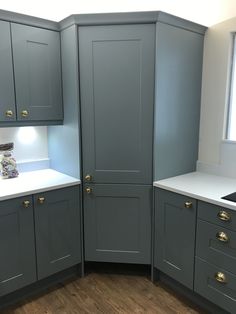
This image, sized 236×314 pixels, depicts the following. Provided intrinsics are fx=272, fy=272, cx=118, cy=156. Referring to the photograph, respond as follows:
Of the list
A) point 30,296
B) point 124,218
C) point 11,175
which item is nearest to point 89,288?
point 30,296

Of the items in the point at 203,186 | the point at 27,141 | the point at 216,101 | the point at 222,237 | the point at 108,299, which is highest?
the point at 216,101

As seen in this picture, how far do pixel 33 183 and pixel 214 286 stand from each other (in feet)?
4.87

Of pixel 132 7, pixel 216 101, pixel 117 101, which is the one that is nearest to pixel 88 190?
pixel 117 101

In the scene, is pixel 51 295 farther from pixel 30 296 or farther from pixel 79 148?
pixel 79 148

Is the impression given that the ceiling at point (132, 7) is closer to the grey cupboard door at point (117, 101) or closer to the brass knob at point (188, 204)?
the grey cupboard door at point (117, 101)

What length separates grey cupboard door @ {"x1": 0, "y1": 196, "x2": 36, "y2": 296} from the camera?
1854 mm

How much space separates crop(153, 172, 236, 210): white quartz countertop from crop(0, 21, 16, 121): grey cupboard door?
4.02 feet

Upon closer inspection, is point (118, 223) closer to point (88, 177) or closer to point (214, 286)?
point (88, 177)

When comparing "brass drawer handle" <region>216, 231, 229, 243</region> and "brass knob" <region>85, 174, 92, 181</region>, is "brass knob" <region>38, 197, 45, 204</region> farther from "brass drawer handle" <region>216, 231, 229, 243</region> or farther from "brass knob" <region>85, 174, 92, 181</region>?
"brass drawer handle" <region>216, 231, 229, 243</region>

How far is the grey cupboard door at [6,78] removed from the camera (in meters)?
1.93

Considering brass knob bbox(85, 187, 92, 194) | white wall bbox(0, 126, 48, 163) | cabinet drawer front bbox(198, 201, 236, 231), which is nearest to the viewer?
cabinet drawer front bbox(198, 201, 236, 231)

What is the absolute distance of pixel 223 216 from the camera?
168 centimetres

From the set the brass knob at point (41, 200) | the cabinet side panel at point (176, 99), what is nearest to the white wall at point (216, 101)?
the cabinet side panel at point (176, 99)

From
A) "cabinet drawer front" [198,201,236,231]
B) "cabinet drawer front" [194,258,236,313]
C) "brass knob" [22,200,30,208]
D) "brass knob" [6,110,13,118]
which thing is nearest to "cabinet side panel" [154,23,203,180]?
"cabinet drawer front" [198,201,236,231]
